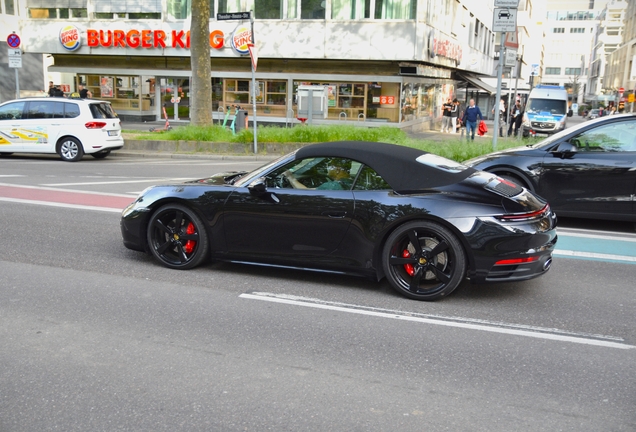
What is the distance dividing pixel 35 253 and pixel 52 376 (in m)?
3.61

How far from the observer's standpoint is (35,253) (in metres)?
7.60

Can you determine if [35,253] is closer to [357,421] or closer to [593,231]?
[357,421]

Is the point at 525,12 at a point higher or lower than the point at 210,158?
higher

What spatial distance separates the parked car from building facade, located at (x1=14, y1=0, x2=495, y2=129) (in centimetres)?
2230

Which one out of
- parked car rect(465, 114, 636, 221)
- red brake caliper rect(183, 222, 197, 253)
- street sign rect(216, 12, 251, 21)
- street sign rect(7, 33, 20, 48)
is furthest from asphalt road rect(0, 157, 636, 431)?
street sign rect(7, 33, 20, 48)

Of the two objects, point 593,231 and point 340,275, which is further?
point 593,231

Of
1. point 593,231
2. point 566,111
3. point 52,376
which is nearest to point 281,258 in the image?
point 52,376

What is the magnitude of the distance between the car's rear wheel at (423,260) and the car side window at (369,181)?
19.1 inches

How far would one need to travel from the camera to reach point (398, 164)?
6.31 meters

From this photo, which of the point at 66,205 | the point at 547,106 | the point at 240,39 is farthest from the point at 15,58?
the point at 547,106

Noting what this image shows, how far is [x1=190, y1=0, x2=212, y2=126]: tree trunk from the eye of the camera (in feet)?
74.2

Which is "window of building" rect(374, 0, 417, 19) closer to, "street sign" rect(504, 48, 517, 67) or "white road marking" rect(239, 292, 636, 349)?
"street sign" rect(504, 48, 517, 67)

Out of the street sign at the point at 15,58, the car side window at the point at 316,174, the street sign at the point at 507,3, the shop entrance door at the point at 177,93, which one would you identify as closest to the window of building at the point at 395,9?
the shop entrance door at the point at 177,93

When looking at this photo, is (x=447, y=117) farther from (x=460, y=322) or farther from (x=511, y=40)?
(x=460, y=322)
